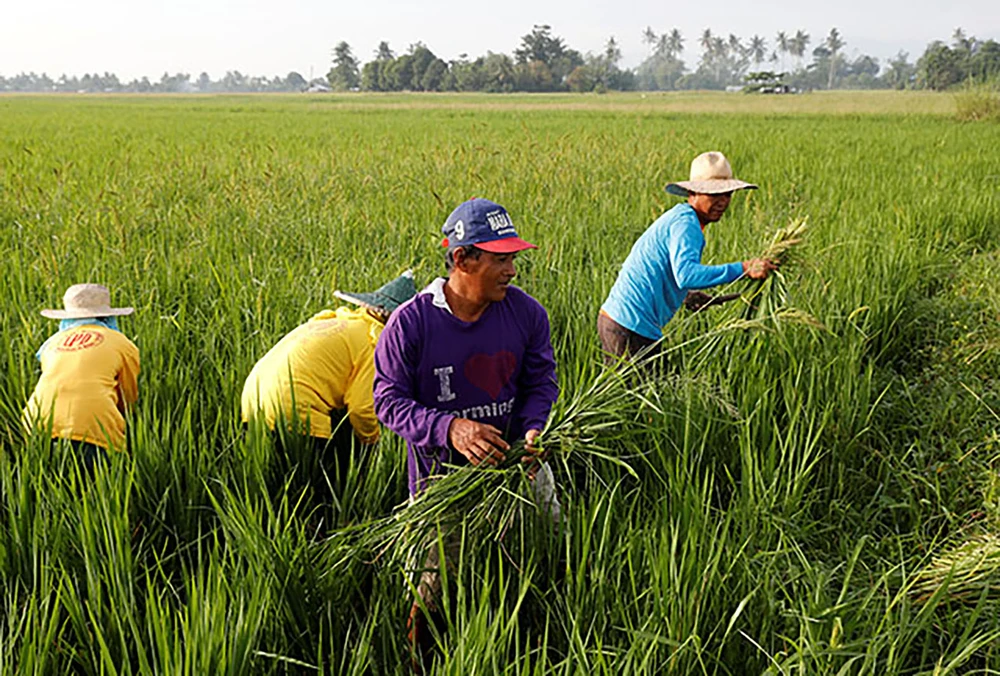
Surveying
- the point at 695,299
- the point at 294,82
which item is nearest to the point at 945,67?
Result: the point at 695,299

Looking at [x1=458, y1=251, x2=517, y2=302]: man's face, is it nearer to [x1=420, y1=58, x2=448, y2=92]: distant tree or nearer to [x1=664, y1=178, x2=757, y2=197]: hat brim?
[x1=664, y1=178, x2=757, y2=197]: hat brim

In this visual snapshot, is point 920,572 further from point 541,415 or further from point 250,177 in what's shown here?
point 250,177

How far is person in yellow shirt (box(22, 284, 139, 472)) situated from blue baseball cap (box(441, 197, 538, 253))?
4.19 feet

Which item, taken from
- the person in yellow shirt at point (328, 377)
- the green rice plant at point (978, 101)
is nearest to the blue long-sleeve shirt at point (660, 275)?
the person in yellow shirt at point (328, 377)

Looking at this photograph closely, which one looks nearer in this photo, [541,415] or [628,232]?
[541,415]

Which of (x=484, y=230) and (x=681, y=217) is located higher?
(x=484, y=230)

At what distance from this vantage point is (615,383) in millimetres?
2064

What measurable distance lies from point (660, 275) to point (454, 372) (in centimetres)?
140

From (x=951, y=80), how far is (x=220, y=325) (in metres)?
69.4

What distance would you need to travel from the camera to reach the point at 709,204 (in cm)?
315

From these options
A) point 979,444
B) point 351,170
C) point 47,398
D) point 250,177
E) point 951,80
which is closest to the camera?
point 47,398

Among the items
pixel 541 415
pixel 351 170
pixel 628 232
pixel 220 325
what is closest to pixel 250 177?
pixel 351 170

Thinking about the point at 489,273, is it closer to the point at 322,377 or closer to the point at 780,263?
the point at 322,377

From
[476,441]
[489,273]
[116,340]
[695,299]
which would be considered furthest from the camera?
[695,299]
